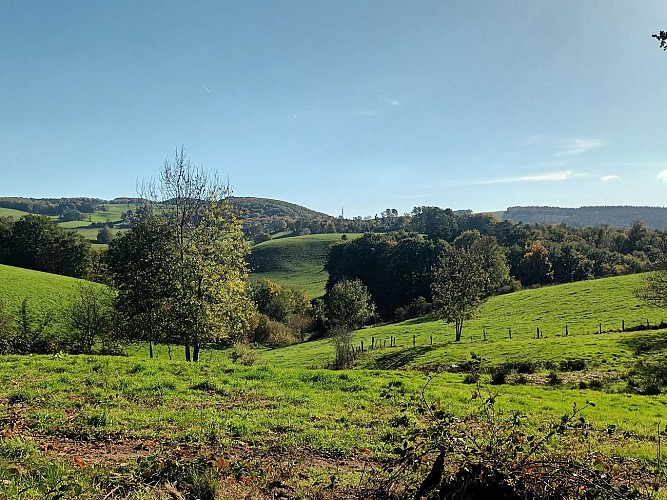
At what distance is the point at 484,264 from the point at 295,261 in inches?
2926

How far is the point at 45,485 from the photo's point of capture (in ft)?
19.4

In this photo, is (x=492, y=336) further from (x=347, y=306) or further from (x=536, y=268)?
(x=536, y=268)

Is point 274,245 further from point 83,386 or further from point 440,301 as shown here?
point 83,386

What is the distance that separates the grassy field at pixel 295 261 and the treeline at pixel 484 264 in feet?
64.0

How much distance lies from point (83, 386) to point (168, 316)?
12298 mm

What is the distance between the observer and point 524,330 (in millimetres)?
46500

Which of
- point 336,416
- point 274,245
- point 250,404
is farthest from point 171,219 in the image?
point 274,245

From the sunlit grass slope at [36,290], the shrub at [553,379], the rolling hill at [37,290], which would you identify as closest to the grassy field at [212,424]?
the shrub at [553,379]

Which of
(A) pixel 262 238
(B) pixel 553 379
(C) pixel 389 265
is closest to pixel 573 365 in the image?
(B) pixel 553 379

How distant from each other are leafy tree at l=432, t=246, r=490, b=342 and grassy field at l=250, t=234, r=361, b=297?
217ft

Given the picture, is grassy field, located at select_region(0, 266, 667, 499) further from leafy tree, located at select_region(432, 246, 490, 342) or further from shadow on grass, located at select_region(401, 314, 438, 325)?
shadow on grass, located at select_region(401, 314, 438, 325)

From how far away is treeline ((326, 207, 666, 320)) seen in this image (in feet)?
275

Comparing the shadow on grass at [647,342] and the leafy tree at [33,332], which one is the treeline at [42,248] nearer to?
the leafy tree at [33,332]

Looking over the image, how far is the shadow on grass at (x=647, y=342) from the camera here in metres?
29.5
